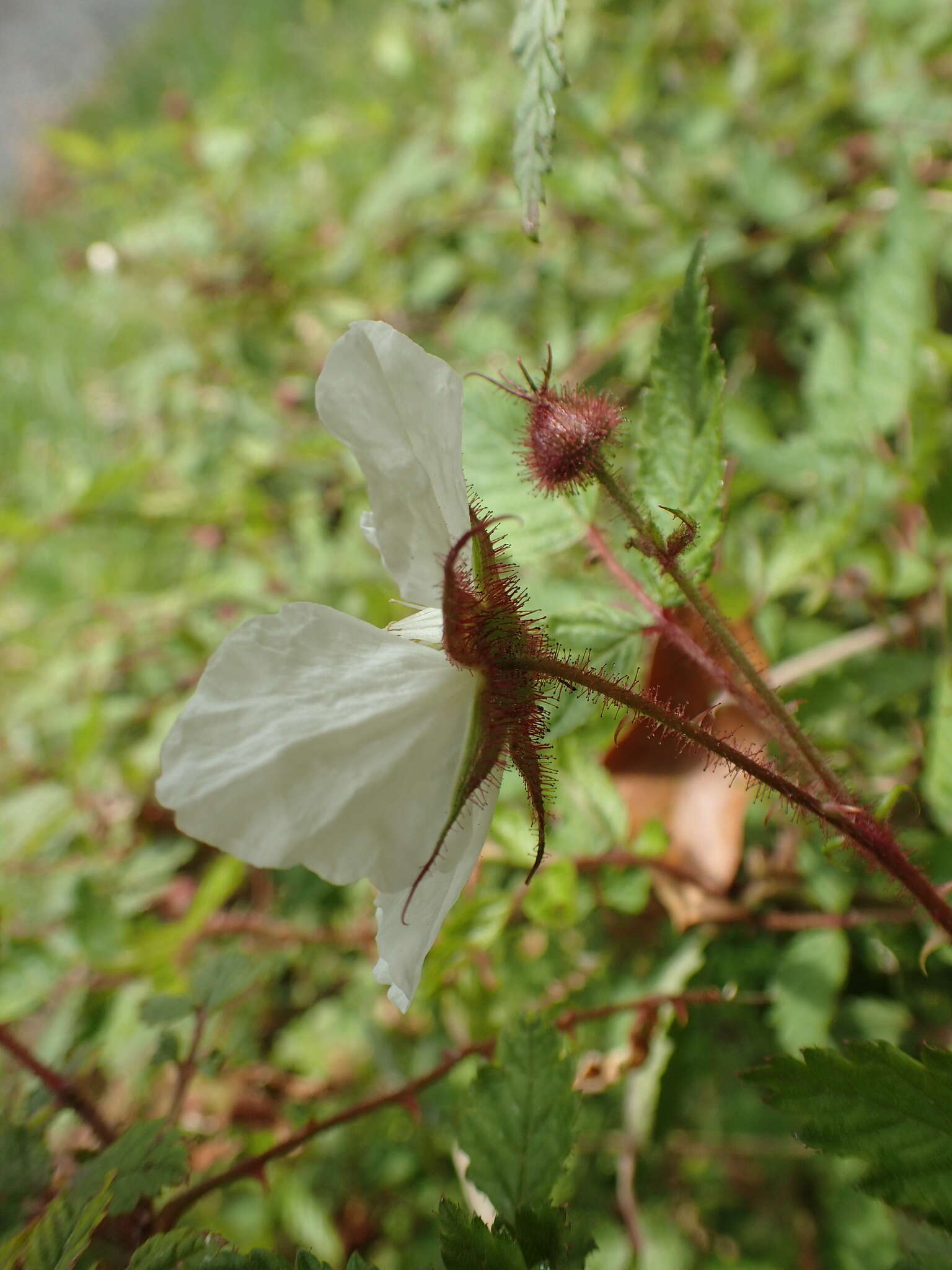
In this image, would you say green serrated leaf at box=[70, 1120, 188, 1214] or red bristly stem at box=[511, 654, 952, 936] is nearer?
red bristly stem at box=[511, 654, 952, 936]

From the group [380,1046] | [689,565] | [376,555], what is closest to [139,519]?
[376,555]

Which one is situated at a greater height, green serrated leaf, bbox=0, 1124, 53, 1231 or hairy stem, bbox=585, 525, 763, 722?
hairy stem, bbox=585, 525, 763, 722

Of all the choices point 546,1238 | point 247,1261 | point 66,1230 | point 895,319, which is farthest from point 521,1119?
point 895,319

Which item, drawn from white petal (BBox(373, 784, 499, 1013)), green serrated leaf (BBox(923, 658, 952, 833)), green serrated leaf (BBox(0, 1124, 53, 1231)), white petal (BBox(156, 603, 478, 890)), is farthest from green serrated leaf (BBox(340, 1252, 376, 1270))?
green serrated leaf (BBox(923, 658, 952, 833))

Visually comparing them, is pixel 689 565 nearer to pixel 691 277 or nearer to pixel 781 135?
pixel 691 277

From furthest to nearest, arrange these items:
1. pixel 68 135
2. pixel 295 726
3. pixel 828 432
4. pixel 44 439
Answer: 1. pixel 44 439
2. pixel 68 135
3. pixel 828 432
4. pixel 295 726

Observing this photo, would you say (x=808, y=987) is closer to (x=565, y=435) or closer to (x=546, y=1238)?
(x=546, y=1238)

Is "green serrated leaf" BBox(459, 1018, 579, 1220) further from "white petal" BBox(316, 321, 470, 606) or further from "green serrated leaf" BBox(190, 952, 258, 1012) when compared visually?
"white petal" BBox(316, 321, 470, 606)
